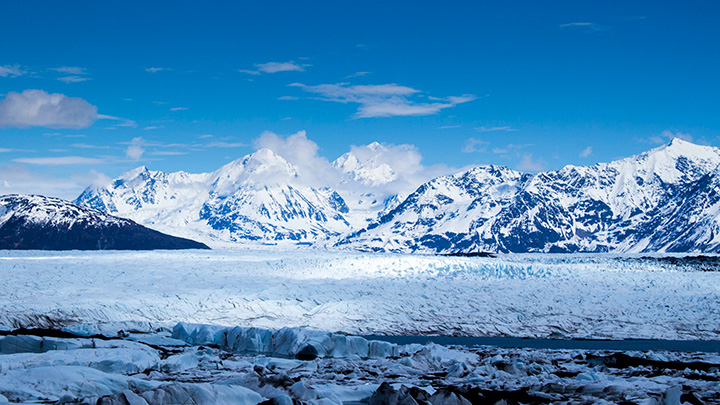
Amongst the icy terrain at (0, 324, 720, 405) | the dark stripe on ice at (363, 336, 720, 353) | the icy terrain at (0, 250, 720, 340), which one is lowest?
the dark stripe on ice at (363, 336, 720, 353)

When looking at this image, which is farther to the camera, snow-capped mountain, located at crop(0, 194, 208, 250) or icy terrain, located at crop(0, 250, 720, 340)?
snow-capped mountain, located at crop(0, 194, 208, 250)

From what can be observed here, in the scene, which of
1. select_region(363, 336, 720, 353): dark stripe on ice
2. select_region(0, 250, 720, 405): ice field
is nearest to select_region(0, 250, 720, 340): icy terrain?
select_region(0, 250, 720, 405): ice field

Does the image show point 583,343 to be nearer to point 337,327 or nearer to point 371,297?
point 371,297

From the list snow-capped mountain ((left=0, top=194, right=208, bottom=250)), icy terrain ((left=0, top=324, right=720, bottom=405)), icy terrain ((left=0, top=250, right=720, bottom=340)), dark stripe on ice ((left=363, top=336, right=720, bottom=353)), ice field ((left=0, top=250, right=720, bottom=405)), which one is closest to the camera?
icy terrain ((left=0, top=324, right=720, bottom=405))

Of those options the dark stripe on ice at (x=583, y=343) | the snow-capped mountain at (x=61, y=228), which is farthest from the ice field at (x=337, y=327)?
the snow-capped mountain at (x=61, y=228)

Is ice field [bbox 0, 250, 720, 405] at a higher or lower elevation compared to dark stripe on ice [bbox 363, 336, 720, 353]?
higher

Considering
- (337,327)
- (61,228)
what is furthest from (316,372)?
(61,228)

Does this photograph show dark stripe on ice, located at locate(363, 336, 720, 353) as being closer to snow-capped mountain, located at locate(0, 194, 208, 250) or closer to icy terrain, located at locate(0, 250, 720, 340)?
icy terrain, located at locate(0, 250, 720, 340)
